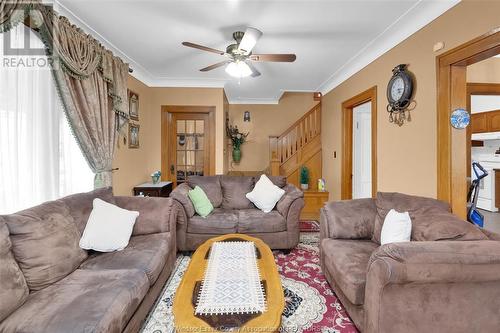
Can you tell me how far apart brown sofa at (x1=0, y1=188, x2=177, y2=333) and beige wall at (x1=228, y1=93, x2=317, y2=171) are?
4624 mm

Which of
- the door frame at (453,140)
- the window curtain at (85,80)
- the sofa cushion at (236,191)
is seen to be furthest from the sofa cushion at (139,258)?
the door frame at (453,140)

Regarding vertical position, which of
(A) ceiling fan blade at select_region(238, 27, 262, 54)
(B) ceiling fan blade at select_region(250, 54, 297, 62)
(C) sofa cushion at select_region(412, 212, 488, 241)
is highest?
(A) ceiling fan blade at select_region(238, 27, 262, 54)

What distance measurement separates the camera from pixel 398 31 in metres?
2.75

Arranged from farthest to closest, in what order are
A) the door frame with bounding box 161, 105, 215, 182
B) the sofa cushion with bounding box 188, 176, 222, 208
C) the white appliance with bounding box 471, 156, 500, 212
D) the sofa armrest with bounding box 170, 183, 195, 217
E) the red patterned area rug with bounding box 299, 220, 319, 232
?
1. the white appliance with bounding box 471, 156, 500, 212
2. the door frame with bounding box 161, 105, 215, 182
3. the red patterned area rug with bounding box 299, 220, 319, 232
4. the sofa cushion with bounding box 188, 176, 222, 208
5. the sofa armrest with bounding box 170, 183, 195, 217

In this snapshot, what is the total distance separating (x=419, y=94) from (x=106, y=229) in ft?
11.0

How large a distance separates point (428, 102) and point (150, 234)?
124 inches

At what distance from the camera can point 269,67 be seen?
4.03 m

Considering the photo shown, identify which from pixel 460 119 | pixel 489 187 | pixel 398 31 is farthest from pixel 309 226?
pixel 489 187

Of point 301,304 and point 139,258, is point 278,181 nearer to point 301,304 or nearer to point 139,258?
point 301,304

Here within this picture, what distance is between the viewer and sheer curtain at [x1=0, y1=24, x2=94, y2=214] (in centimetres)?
179

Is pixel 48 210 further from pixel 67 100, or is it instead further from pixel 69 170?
pixel 67 100

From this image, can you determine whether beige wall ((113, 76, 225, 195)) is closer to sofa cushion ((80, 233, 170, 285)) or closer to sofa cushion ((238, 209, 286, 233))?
sofa cushion ((238, 209, 286, 233))

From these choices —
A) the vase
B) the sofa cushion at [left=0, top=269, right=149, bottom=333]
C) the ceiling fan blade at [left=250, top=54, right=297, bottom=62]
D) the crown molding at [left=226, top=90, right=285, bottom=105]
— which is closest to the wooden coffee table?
the sofa cushion at [left=0, top=269, right=149, bottom=333]

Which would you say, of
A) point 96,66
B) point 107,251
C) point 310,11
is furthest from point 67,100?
point 310,11
